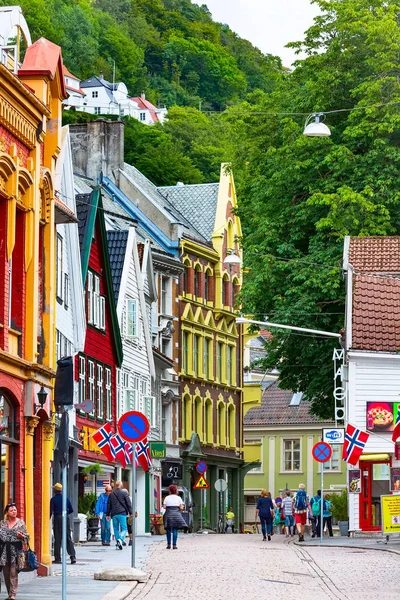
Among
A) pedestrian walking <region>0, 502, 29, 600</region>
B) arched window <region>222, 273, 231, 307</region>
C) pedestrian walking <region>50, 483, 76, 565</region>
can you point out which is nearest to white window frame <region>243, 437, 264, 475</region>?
arched window <region>222, 273, 231, 307</region>

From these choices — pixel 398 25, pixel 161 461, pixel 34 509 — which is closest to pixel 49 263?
pixel 34 509

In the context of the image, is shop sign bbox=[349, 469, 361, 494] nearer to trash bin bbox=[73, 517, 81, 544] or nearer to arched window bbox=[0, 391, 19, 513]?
trash bin bbox=[73, 517, 81, 544]

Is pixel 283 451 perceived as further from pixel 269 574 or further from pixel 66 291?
pixel 269 574

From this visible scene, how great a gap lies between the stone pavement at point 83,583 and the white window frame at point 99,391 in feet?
43.6

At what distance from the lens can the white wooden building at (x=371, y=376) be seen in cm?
4466

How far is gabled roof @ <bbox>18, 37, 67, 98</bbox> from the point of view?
25.9 meters

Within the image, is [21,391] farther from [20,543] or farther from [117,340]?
[117,340]

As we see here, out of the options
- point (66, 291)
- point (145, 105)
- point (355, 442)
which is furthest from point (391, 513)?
point (145, 105)

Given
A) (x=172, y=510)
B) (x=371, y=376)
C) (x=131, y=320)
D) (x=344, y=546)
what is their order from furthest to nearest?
(x=131, y=320) → (x=371, y=376) → (x=344, y=546) → (x=172, y=510)

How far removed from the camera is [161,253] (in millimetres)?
66375

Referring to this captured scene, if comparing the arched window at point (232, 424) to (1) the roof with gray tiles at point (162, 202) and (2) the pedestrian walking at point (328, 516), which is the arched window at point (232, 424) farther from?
(2) the pedestrian walking at point (328, 516)

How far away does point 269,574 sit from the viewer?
25438 mm

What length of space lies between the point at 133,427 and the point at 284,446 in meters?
63.5

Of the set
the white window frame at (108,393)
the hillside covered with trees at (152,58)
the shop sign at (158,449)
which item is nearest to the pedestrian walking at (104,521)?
the white window frame at (108,393)
